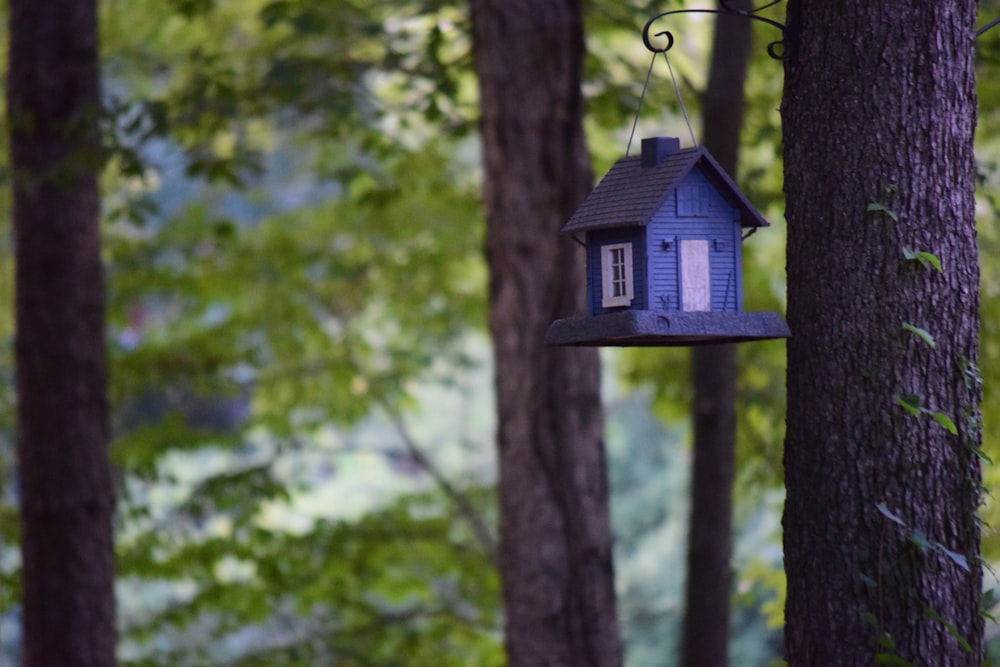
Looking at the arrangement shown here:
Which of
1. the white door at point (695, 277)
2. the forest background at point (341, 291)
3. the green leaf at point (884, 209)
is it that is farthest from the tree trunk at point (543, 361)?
the green leaf at point (884, 209)

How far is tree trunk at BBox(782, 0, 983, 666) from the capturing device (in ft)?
7.12

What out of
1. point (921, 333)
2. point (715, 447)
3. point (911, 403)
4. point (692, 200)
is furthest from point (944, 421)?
point (715, 447)

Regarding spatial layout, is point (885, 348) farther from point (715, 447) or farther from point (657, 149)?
point (715, 447)

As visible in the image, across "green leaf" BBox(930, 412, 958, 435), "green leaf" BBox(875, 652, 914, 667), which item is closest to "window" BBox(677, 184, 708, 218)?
"green leaf" BBox(930, 412, 958, 435)

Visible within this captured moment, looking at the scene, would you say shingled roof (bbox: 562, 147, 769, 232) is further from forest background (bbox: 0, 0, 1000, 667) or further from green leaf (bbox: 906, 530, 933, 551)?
forest background (bbox: 0, 0, 1000, 667)

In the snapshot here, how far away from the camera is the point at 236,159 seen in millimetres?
5465

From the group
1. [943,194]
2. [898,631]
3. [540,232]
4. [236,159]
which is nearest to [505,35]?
[540,232]

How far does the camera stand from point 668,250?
2.27 m

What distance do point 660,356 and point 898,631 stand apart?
14.1ft

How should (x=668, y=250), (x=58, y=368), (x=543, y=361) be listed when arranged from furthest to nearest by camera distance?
(x=58, y=368)
(x=543, y=361)
(x=668, y=250)

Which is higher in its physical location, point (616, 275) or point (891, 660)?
point (616, 275)

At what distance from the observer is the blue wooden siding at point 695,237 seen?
2.25m

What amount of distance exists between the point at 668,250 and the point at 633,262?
74 millimetres

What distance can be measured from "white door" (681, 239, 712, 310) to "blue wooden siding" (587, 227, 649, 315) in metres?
0.08
